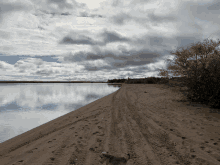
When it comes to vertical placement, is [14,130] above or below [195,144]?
below

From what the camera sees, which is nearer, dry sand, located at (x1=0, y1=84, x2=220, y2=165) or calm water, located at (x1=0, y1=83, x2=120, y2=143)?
dry sand, located at (x1=0, y1=84, x2=220, y2=165)

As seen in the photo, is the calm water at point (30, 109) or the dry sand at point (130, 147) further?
the calm water at point (30, 109)

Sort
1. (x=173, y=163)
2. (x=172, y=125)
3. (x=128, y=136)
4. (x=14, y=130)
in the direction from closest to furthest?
(x=173, y=163) → (x=128, y=136) → (x=172, y=125) → (x=14, y=130)

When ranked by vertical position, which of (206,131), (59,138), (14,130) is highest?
(206,131)

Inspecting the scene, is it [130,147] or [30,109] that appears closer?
[130,147]

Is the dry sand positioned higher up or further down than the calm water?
higher up

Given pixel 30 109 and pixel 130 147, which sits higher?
pixel 130 147

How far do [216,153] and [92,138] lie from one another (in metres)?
3.77

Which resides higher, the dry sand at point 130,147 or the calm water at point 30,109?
the dry sand at point 130,147

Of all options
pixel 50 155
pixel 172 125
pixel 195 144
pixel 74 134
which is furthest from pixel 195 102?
pixel 50 155

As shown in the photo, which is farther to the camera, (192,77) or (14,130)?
(192,77)

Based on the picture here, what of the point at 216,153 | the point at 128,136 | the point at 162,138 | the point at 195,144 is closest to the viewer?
the point at 216,153

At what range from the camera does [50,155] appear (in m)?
3.74

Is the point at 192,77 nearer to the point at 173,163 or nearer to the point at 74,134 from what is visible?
the point at 173,163
